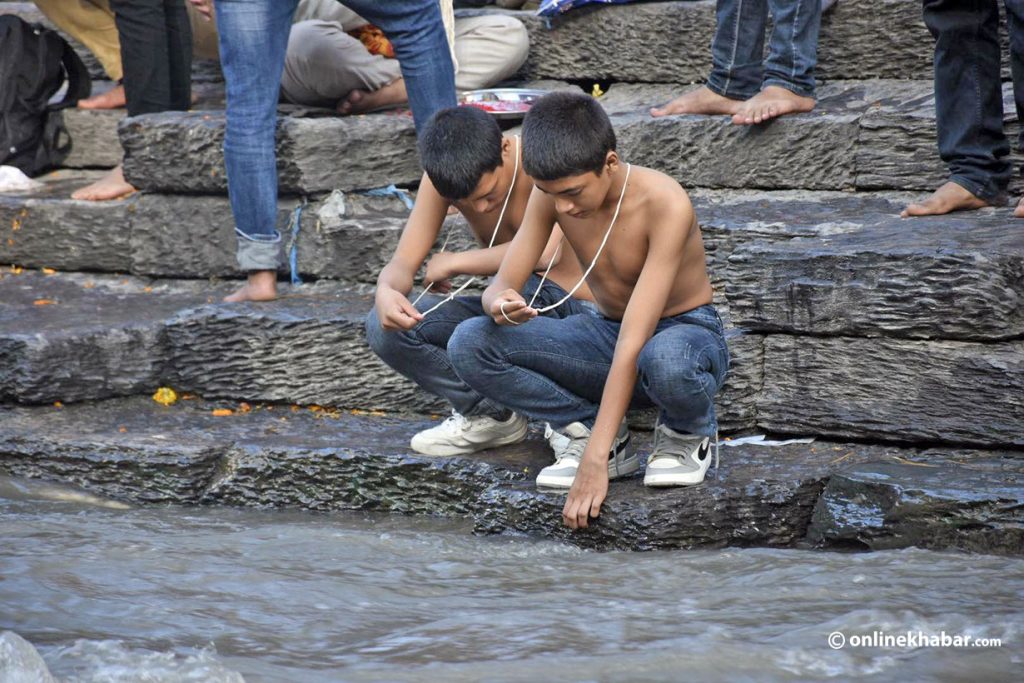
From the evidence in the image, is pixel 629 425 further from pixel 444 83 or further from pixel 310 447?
pixel 444 83

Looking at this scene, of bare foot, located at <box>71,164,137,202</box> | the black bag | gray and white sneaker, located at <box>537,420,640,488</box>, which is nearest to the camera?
gray and white sneaker, located at <box>537,420,640,488</box>

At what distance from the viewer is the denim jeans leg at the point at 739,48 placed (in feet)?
14.8

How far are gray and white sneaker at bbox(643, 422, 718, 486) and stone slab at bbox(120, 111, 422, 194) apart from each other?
2010 millimetres

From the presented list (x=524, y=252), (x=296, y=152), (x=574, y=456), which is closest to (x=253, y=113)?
(x=296, y=152)

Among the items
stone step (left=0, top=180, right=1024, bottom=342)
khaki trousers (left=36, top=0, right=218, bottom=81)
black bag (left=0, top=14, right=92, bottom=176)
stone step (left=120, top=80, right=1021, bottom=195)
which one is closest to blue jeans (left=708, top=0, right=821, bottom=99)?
stone step (left=120, top=80, right=1021, bottom=195)

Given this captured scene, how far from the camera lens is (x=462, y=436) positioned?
11.9 feet

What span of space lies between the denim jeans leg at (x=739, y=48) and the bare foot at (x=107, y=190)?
241cm

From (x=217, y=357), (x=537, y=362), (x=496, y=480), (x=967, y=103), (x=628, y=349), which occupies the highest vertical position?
(x=967, y=103)

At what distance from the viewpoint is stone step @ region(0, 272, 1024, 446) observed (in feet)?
11.0

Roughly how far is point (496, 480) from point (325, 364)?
0.96 m

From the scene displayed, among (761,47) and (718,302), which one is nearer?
(718,302)

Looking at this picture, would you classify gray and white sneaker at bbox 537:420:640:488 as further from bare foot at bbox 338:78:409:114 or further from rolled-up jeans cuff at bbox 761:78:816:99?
bare foot at bbox 338:78:409:114

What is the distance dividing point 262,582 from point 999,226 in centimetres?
221

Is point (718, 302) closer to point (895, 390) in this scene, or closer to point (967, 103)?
point (895, 390)
